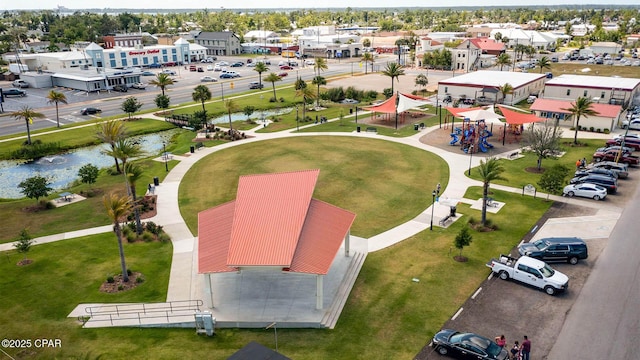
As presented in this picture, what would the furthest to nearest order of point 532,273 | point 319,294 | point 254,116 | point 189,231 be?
point 254,116 < point 189,231 < point 532,273 < point 319,294

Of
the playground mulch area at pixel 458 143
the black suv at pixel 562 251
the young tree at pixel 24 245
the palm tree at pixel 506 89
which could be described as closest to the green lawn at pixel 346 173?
the playground mulch area at pixel 458 143

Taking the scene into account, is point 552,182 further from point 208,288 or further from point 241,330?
point 208,288

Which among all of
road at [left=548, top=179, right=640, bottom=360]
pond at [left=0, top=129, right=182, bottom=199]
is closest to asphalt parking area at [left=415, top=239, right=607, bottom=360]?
road at [left=548, top=179, right=640, bottom=360]

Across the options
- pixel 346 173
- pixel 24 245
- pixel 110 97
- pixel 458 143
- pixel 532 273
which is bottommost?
pixel 532 273

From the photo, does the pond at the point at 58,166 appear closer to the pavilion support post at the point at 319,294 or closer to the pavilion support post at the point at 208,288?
the pavilion support post at the point at 208,288

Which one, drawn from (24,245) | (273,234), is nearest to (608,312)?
(273,234)

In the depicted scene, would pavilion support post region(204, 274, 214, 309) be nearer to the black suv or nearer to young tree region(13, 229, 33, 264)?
young tree region(13, 229, 33, 264)

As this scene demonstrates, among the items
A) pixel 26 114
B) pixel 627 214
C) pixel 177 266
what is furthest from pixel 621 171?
pixel 26 114
